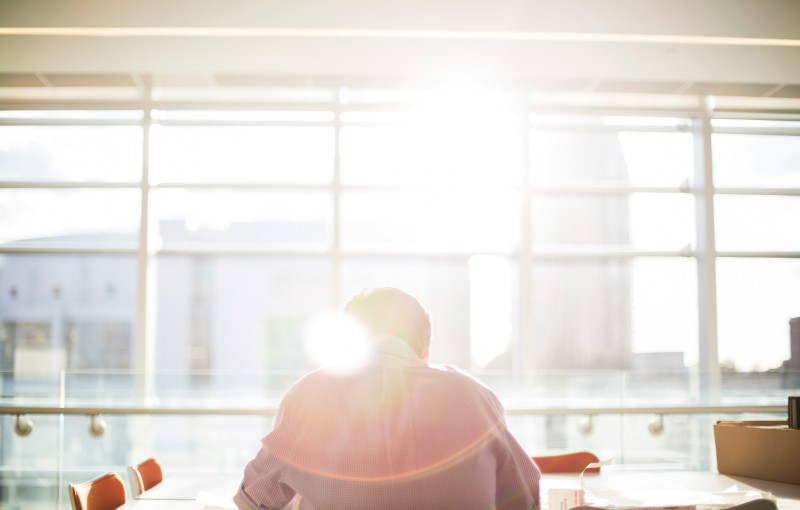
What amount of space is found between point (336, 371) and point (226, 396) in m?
3.91

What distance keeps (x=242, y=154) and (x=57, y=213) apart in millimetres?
1688

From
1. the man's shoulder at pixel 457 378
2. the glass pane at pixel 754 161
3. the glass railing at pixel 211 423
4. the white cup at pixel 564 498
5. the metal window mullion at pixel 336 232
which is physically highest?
the glass pane at pixel 754 161

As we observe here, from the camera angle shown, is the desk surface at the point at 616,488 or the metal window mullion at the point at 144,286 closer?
the desk surface at the point at 616,488

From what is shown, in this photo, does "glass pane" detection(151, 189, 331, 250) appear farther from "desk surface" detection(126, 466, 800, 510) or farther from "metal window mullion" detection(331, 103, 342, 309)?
"desk surface" detection(126, 466, 800, 510)

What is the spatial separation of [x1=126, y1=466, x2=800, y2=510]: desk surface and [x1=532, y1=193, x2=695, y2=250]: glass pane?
3888 mm

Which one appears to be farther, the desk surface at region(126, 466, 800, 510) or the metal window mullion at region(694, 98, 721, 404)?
the metal window mullion at region(694, 98, 721, 404)

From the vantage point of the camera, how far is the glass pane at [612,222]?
7.10 meters

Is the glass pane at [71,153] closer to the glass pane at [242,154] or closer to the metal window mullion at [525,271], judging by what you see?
the glass pane at [242,154]

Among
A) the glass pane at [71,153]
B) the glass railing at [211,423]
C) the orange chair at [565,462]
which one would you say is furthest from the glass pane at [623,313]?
the glass pane at [71,153]

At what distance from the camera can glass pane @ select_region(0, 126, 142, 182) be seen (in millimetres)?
6910

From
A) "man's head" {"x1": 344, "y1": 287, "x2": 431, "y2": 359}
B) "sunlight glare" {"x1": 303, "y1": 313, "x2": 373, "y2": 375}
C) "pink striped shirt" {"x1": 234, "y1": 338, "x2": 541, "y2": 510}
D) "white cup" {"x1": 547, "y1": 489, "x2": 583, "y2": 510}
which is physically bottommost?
"white cup" {"x1": 547, "y1": 489, "x2": 583, "y2": 510}

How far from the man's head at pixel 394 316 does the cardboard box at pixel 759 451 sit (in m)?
1.65

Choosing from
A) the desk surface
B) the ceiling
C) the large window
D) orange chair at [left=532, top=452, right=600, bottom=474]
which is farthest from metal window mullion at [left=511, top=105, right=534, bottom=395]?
the desk surface

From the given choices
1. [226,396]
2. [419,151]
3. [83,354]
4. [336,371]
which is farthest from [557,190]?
[336,371]
